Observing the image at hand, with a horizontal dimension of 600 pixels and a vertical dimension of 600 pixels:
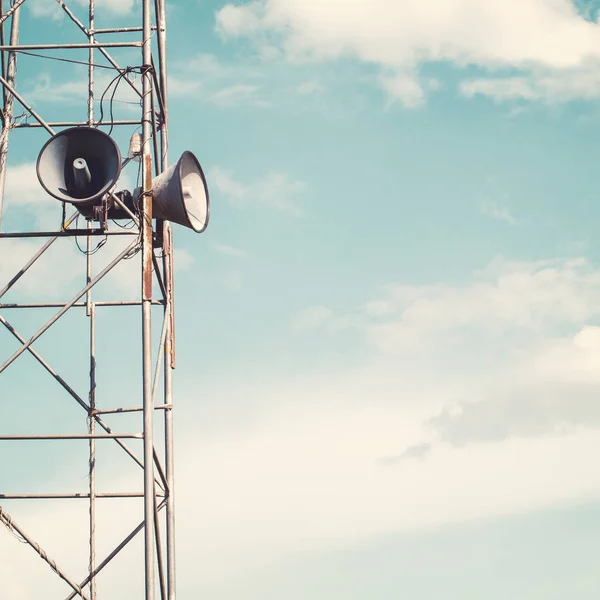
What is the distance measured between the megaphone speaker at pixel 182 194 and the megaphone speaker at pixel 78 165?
2.12 feet

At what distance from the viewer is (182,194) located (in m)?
9.91

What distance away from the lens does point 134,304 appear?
10.9 metres

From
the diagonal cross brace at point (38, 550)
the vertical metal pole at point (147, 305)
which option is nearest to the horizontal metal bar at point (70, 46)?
the vertical metal pole at point (147, 305)

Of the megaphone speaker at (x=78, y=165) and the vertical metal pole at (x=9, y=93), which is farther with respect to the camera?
the vertical metal pole at (x=9, y=93)

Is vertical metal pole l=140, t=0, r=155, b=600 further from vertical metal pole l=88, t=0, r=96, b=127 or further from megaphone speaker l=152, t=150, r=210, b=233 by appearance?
vertical metal pole l=88, t=0, r=96, b=127

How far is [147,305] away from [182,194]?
4.86 feet

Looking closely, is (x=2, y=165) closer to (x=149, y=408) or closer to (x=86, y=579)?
(x=149, y=408)

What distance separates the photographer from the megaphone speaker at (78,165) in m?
9.59

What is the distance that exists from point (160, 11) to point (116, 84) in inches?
48.8

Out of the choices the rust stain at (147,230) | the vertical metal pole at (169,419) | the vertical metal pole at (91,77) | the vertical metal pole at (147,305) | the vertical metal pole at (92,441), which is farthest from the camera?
the vertical metal pole at (91,77)

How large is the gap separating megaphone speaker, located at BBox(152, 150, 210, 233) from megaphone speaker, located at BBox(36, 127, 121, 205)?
2.12 ft

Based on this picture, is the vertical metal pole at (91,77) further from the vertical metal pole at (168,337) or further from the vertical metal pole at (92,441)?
the vertical metal pole at (92,441)

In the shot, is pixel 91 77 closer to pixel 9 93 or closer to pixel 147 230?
pixel 9 93

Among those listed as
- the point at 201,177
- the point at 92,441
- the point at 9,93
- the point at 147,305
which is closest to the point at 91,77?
the point at 9,93
